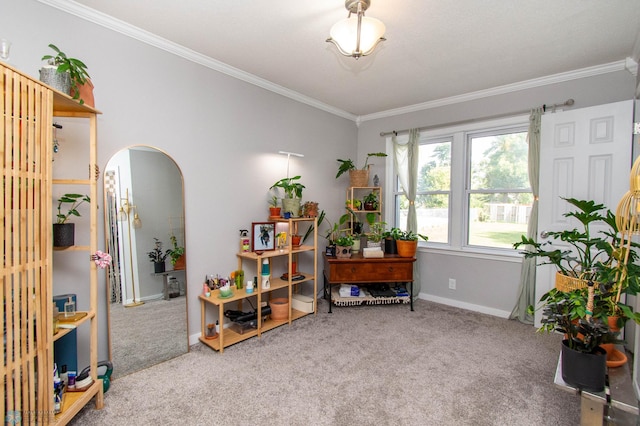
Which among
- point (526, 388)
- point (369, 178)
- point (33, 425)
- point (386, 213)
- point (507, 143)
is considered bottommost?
point (526, 388)

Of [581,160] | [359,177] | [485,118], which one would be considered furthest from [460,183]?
[359,177]

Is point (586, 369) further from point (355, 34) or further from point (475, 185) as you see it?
point (475, 185)

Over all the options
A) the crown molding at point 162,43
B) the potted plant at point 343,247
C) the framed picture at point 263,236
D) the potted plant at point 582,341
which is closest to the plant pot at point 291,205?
the framed picture at point 263,236

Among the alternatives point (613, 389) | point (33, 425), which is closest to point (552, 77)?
point (613, 389)

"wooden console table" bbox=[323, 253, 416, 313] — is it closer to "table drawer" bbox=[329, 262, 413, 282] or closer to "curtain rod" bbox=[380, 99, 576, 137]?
"table drawer" bbox=[329, 262, 413, 282]

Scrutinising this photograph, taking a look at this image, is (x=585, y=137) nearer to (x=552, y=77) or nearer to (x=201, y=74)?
(x=552, y=77)

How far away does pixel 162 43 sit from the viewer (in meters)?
2.34

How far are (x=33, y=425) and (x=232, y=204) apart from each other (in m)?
1.92

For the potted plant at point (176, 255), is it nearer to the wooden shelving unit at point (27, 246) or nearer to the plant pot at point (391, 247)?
the wooden shelving unit at point (27, 246)

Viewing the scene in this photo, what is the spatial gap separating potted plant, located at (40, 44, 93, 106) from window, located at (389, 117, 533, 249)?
3425mm

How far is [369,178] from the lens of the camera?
4.30 meters

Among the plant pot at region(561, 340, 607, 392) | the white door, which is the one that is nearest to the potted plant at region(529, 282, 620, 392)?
the plant pot at region(561, 340, 607, 392)

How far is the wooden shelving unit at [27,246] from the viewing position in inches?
48.1

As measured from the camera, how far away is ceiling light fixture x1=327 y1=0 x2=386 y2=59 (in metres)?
1.66
